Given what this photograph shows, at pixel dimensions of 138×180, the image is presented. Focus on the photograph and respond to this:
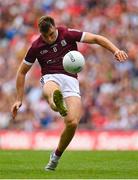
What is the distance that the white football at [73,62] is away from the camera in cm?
1133

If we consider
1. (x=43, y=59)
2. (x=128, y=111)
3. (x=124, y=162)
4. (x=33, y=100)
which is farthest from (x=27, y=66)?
Result: (x=33, y=100)

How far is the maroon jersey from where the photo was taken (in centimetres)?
1181

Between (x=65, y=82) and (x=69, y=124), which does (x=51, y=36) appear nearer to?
(x=65, y=82)

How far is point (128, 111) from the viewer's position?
67.7 ft

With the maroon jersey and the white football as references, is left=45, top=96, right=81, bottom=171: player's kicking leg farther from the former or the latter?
the maroon jersey

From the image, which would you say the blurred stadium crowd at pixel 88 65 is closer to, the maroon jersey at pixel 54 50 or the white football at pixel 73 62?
the maroon jersey at pixel 54 50

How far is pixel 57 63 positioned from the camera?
1189 cm

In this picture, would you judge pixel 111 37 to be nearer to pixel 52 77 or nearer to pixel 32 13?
pixel 32 13

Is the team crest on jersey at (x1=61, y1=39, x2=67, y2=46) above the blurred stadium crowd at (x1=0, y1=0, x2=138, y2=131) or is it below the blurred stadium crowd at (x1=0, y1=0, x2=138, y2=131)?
above

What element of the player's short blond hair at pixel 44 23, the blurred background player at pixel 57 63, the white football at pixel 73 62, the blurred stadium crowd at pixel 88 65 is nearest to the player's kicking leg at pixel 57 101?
the blurred background player at pixel 57 63

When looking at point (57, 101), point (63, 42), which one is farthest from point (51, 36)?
point (57, 101)

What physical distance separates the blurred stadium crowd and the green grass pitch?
485 cm

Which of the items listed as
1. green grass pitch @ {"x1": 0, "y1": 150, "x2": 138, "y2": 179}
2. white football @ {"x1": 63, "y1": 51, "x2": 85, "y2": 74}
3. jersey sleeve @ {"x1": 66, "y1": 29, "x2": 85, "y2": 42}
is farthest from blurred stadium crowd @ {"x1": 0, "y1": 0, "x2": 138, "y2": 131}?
white football @ {"x1": 63, "y1": 51, "x2": 85, "y2": 74}

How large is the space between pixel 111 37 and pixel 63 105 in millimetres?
11711
